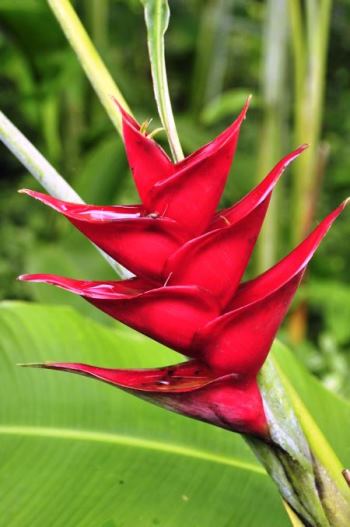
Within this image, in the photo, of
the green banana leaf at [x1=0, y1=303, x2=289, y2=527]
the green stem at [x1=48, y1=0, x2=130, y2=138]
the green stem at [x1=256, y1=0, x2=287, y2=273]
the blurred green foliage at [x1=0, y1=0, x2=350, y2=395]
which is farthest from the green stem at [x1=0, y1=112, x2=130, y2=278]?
the green stem at [x1=256, y1=0, x2=287, y2=273]

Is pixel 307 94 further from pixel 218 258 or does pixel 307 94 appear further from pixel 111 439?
pixel 218 258

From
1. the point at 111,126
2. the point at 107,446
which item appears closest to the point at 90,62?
the point at 107,446

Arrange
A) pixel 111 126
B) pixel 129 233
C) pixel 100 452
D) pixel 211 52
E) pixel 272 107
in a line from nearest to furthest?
pixel 129 233 → pixel 100 452 → pixel 272 107 → pixel 111 126 → pixel 211 52

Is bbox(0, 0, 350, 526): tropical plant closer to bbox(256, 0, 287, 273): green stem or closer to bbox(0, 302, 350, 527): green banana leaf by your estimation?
bbox(0, 302, 350, 527): green banana leaf

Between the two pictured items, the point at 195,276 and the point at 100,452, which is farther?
the point at 100,452

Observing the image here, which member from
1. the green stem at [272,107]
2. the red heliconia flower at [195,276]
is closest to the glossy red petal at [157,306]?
the red heliconia flower at [195,276]

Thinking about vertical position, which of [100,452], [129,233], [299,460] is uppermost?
[129,233]

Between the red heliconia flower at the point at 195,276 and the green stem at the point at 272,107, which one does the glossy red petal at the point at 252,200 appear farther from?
the green stem at the point at 272,107
